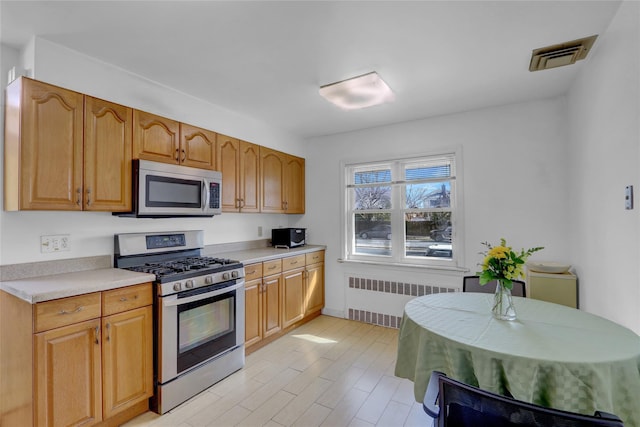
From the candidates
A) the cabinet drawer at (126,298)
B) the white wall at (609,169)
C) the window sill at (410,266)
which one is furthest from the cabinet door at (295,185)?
the white wall at (609,169)

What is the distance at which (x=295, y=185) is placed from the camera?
4.07 metres

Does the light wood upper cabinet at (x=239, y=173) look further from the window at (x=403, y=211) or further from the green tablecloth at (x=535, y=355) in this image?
the green tablecloth at (x=535, y=355)

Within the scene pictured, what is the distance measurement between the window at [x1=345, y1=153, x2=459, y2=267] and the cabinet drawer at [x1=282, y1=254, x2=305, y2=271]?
0.68 m

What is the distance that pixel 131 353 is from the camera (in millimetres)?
1947

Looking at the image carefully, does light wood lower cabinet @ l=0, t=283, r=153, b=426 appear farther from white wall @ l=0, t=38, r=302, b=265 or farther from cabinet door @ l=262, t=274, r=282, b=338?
cabinet door @ l=262, t=274, r=282, b=338

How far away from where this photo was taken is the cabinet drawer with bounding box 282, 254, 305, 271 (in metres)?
3.33

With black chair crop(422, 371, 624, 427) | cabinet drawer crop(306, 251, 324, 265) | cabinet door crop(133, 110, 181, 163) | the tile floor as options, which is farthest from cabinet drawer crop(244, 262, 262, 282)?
black chair crop(422, 371, 624, 427)

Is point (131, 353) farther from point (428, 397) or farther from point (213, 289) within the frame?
point (428, 397)

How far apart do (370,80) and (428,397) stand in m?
2.12

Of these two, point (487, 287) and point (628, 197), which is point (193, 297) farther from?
point (628, 197)

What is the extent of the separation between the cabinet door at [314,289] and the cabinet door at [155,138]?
2052 mm

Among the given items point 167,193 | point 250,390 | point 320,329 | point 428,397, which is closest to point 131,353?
point 250,390

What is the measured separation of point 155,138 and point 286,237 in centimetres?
184

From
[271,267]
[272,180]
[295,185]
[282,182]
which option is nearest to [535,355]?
[271,267]
